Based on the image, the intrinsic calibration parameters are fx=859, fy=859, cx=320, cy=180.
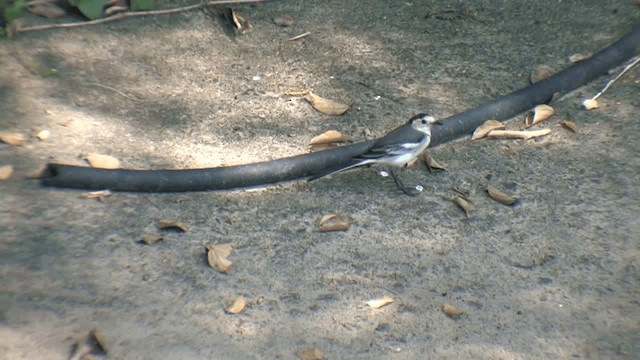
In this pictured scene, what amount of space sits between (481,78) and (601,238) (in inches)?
69.8

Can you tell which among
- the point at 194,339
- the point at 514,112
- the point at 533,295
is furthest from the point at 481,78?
the point at 194,339

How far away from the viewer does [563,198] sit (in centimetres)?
475

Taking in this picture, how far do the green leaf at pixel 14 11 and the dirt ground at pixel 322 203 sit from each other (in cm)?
16

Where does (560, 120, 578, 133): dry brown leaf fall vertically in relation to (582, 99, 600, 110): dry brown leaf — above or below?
below

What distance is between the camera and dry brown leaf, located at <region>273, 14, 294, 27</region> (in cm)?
635

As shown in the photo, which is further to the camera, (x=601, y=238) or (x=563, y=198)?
(x=563, y=198)

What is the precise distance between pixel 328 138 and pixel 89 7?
2.10 m

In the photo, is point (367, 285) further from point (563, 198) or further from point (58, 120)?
point (58, 120)

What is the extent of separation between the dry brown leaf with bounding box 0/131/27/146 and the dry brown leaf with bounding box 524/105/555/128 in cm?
306

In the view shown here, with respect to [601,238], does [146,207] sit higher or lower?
higher

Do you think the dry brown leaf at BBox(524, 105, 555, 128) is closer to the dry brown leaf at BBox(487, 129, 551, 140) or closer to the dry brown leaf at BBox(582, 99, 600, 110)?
the dry brown leaf at BBox(487, 129, 551, 140)

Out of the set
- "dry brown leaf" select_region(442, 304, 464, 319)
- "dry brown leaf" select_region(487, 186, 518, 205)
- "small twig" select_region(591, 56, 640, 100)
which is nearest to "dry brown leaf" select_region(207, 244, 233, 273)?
"dry brown leaf" select_region(442, 304, 464, 319)

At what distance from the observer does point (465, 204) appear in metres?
4.71

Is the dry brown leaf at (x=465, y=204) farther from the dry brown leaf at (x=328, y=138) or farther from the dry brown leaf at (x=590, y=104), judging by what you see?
the dry brown leaf at (x=590, y=104)
